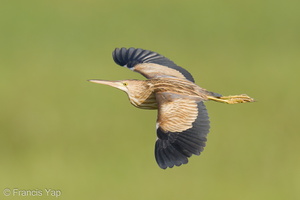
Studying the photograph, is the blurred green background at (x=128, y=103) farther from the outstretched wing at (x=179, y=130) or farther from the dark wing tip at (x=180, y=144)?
the dark wing tip at (x=180, y=144)

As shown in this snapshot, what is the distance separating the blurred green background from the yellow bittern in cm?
153

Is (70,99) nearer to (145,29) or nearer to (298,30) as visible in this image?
(145,29)

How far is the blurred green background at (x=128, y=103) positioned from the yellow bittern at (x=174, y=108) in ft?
5.01

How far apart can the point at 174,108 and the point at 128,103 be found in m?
4.08

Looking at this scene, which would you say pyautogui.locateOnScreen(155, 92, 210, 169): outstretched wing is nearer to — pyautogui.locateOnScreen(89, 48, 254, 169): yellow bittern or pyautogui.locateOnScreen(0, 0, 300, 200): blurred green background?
pyautogui.locateOnScreen(89, 48, 254, 169): yellow bittern

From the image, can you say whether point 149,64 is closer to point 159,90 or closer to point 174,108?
point 159,90

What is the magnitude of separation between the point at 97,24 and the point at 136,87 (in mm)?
6073

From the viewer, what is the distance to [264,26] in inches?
490

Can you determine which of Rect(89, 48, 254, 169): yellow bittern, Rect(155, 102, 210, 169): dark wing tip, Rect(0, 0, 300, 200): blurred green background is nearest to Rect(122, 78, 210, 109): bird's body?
Rect(89, 48, 254, 169): yellow bittern

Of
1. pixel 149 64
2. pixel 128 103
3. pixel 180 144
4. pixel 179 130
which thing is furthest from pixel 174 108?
pixel 128 103

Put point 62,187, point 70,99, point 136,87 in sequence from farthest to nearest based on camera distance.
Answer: point 70,99
point 62,187
point 136,87

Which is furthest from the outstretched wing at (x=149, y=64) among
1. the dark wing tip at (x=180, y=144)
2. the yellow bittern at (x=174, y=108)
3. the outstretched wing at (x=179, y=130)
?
the dark wing tip at (x=180, y=144)

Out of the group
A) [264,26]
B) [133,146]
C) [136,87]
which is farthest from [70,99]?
[136,87]

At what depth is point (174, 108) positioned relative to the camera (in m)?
6.14
